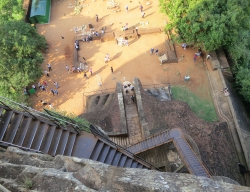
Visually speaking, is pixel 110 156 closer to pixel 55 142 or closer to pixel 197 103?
pixel 55 142

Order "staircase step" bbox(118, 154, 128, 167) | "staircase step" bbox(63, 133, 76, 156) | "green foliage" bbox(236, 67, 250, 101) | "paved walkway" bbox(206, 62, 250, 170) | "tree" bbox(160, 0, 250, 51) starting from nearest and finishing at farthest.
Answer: "staircase step" bbox(63, 133, 76, 156) → "staircase step" bbox(118, 154, 128, 167) → "paved walkway" bbox(206, 62, 250, 170) → "green foliage" bbox(236, 67, 250, 101) → "tree" bbox(160, 0, 250, 51)

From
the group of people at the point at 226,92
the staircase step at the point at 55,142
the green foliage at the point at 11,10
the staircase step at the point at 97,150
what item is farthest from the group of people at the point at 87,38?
the staircase step at the point at 55,142

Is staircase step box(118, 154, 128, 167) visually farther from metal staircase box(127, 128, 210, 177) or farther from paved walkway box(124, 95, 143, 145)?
paved walkway box(124, 95, 143, 145)

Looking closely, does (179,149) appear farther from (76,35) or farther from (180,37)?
(76,35)

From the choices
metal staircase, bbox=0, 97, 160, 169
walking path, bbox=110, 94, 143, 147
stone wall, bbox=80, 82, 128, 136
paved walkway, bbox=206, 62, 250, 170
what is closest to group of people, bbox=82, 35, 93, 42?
walking path, bbox=110, 94, 143, 147

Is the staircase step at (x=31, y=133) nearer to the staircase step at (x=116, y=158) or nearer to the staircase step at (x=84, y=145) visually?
the staircase step at (x=84, y=145)
